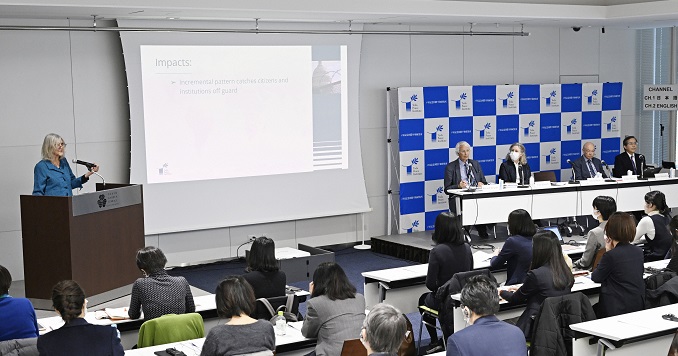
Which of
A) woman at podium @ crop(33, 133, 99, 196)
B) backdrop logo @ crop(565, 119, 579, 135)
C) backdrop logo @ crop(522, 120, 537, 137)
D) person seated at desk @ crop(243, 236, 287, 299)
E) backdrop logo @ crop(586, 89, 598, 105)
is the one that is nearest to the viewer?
person seated at desk @ crop(243, 236, 287, 299)

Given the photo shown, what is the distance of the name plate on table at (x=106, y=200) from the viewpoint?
7405 mm

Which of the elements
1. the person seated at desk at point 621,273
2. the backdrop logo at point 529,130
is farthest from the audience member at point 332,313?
the backdrop logo at point 529,130

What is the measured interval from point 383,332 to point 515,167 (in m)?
8.33

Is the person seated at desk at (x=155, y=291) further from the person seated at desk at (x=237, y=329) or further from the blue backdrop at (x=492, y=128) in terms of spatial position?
the blue backdrop at (x=492, y=128)

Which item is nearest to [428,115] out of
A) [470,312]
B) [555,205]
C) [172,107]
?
[555,205]

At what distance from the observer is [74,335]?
435 cm

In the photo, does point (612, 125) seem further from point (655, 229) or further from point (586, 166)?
point (655, 229)

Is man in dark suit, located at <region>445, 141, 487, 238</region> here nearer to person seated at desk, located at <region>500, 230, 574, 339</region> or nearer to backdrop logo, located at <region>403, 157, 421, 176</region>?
backdrop logo, located at <region>403, 157, 421, 176</region>

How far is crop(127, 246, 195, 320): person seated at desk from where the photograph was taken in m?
5.64

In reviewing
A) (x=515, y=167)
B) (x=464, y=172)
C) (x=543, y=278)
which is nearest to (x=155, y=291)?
(x=543, y=278)

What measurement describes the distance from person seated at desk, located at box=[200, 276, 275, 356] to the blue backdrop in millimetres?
7265

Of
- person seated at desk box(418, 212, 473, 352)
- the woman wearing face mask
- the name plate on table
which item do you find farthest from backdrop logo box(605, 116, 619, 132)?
the name plate on table

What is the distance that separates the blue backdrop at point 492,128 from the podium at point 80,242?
4.83 metres

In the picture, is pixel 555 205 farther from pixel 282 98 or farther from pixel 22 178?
pixel 22 178
